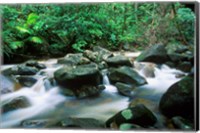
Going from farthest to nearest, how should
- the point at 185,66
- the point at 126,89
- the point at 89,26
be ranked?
1. the point at 89,26
2. the point at 126,89
3. the point at 185,66

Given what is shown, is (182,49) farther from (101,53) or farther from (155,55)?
(101,53)

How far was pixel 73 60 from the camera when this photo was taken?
320 cm

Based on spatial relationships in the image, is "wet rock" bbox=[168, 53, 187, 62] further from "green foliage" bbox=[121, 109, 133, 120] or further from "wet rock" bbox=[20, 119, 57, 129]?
"wet rock" bbox=[20, 119, 57, 129]

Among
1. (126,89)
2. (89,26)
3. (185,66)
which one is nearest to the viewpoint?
(185,66)

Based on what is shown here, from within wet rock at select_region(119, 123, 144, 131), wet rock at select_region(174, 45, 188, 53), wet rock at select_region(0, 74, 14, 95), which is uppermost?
wet rock at select_region(174, 45, 188, 53)

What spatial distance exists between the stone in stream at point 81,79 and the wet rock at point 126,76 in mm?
117

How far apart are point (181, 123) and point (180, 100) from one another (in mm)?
180

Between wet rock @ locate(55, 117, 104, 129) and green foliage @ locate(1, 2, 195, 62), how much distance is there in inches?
22.5

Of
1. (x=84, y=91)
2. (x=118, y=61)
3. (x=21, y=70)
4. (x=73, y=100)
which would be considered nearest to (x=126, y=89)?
(x=118, y=61)

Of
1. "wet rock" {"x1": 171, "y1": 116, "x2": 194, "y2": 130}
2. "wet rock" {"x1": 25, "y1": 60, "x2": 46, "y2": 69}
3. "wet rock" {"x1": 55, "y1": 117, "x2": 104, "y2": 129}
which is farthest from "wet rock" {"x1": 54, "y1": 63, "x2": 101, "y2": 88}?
"wet rock" {"x1": 171, "y1": 116, "x2": 194, "y2": 130}

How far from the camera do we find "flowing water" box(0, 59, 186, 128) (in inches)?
121

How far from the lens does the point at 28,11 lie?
10.6ft

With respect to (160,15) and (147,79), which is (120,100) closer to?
(147,79)

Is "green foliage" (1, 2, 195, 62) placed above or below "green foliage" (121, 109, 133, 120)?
above
